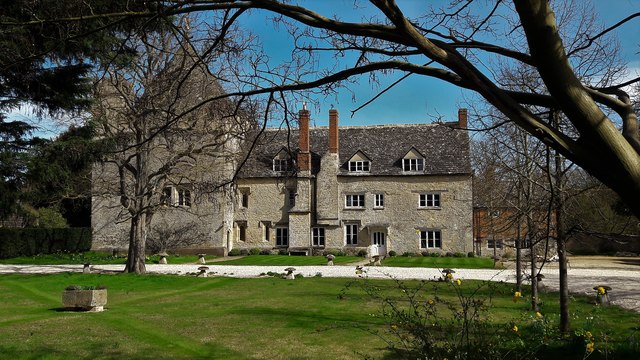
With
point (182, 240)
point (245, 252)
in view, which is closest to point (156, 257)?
point (182, 240)

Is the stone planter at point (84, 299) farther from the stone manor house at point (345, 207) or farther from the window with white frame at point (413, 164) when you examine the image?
the window with white frame at point (413, 164)

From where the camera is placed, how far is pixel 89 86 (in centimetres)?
1617

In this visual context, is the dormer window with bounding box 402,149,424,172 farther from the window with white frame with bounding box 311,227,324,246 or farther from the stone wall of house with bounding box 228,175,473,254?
the window with white frame with bounding box 311,227,324,246

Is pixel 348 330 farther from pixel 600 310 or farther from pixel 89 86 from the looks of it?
pixel 89 86

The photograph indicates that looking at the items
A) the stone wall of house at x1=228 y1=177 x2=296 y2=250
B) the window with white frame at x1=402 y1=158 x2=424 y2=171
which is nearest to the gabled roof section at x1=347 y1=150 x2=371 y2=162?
the window with white frame at x1=402 y1=158 x2=424 y2=171

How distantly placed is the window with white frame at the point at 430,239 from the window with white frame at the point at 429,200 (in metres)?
1.92

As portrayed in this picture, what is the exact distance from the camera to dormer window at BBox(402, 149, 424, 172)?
139ft

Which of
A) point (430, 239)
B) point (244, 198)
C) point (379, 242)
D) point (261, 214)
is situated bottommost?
point (379, 242)

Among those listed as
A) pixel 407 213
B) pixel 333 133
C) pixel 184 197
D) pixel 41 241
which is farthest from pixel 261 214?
pixel 184 197

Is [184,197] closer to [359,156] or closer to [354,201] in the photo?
[354,201]

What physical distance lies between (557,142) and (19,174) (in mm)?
18005

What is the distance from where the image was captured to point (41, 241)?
3809 cm

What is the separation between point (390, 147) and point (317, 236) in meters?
9.09

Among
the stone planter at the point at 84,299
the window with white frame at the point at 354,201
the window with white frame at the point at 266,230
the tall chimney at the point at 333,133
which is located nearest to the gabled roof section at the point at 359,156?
the tall chimney at the point at 333,133
